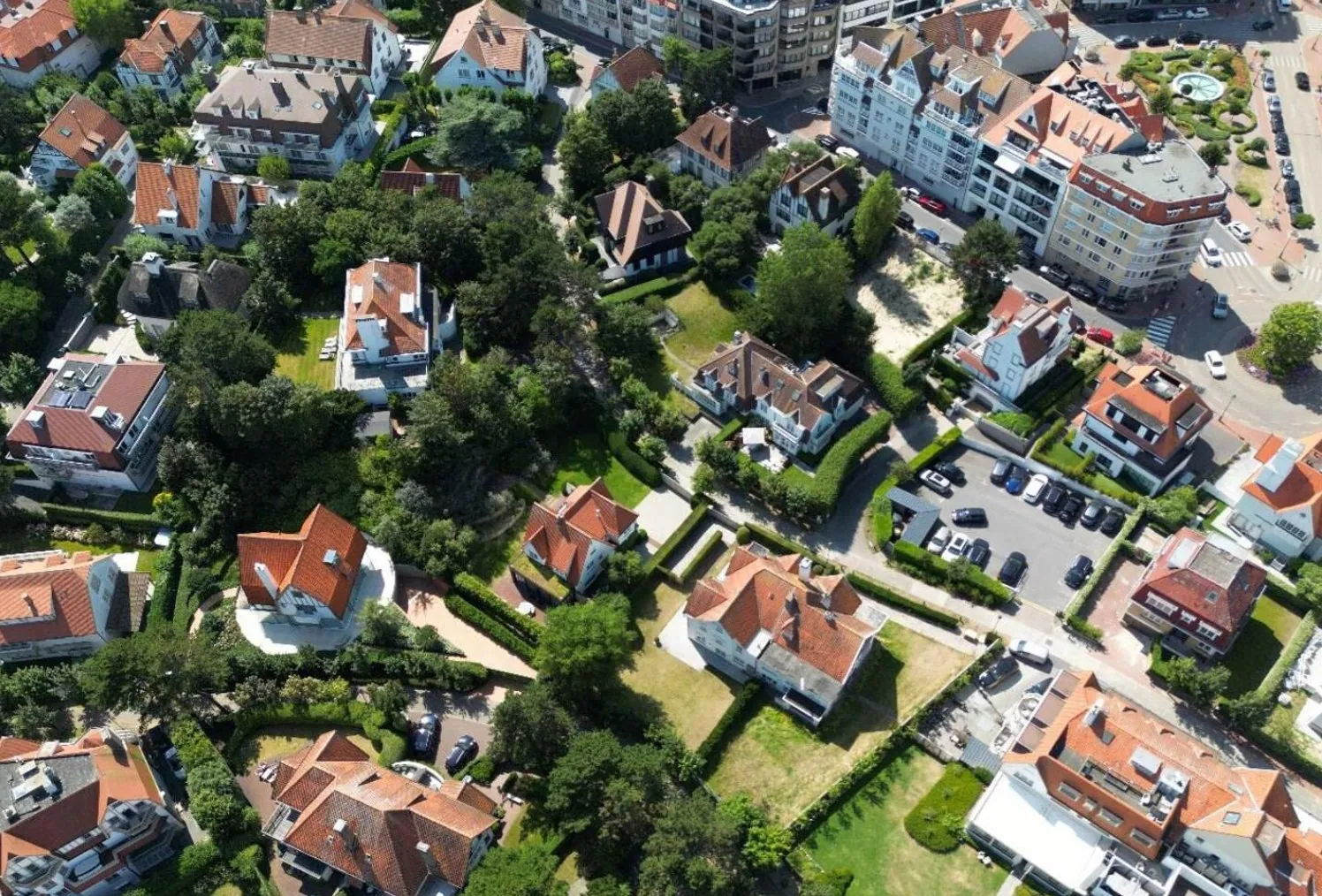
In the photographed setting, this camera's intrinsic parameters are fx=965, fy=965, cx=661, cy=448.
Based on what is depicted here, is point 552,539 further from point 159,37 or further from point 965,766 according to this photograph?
point 159,37

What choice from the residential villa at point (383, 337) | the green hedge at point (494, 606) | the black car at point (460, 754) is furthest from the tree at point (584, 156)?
the black car at point (460, 754)

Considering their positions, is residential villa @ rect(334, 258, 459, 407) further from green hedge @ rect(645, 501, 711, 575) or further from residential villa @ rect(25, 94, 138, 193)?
residential villa @ rect(25, 94, 138, 193)

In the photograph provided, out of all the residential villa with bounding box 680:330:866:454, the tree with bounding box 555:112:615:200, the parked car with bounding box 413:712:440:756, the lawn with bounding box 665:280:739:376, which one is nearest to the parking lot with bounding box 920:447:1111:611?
the residential villa with bounding box 680:330:866:454

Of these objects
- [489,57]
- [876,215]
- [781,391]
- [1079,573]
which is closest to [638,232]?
[876,215]

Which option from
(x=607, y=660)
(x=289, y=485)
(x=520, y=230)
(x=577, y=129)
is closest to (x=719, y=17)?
(x=577, y=129)

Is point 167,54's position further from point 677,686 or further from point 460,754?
point 677,686

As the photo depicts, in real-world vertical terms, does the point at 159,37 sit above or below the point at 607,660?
above
